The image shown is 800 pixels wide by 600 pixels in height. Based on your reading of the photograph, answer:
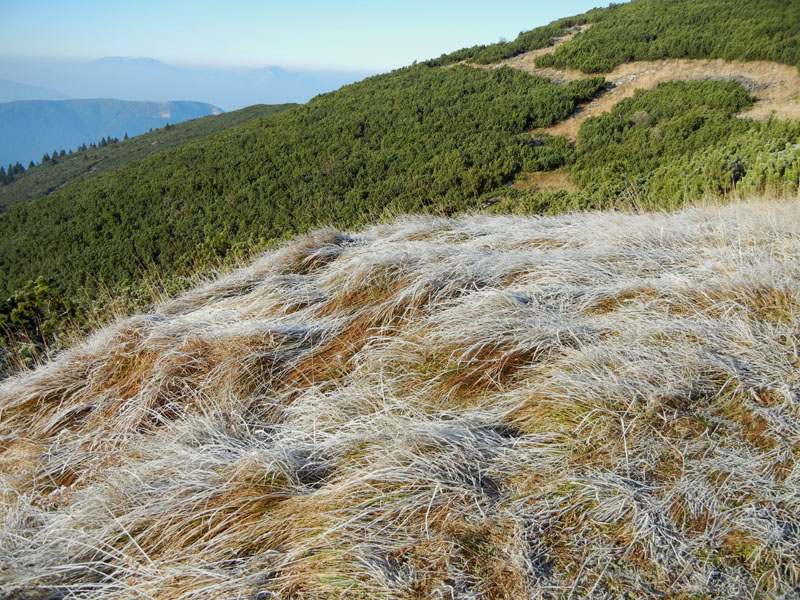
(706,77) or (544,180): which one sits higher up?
(706,77)

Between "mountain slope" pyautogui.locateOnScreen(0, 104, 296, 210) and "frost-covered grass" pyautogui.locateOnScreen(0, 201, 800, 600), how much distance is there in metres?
64.1

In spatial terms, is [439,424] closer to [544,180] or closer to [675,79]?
[544,180]

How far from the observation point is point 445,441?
1.88m

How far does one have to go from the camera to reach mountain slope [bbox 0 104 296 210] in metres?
62.0

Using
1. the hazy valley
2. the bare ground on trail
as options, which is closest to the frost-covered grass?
the hazy valley

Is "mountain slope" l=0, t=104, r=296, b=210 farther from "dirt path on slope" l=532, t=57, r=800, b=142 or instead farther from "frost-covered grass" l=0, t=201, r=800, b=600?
"frost-covered grass" l=0, t=201, r=800, b=600

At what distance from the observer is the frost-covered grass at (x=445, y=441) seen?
1.44 metres

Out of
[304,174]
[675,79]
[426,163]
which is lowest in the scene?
[426,163]

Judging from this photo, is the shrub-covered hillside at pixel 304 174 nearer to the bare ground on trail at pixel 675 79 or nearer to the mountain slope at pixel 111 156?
the bare ground on trail at pixel 675 79

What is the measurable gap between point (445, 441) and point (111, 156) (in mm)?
82802

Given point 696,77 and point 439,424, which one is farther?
point 696,77

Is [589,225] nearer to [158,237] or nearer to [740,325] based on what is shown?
[740,325]

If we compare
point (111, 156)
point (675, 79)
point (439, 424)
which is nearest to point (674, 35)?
point (675, 79)

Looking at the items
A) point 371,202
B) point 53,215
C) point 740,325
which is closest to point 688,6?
point 371,202
